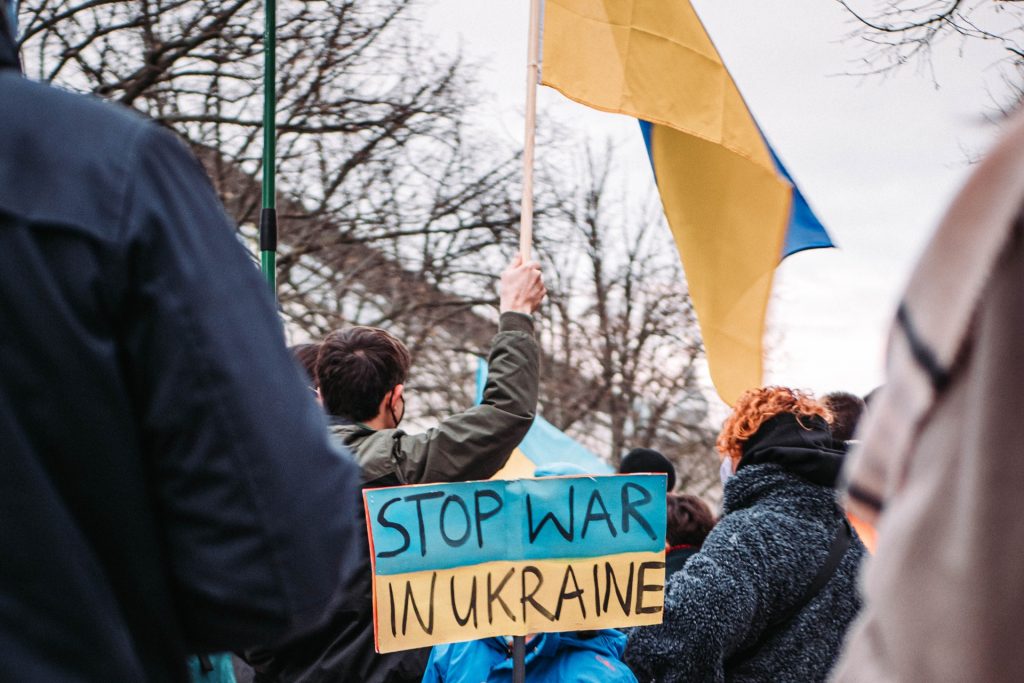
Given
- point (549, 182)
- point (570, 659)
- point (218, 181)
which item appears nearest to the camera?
point (570, 659)

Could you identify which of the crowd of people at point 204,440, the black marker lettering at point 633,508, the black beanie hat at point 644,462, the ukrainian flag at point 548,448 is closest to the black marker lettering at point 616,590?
the black marker lettering at point 633,508

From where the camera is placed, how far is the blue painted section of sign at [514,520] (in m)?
2.84

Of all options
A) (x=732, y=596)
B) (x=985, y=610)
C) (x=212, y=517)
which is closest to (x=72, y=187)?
(x=212, y=517)

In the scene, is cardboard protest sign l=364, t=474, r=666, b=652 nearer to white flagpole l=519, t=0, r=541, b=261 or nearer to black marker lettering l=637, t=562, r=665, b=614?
black marker lettering l=637, t=562, r=665, b=614

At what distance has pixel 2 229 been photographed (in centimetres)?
105

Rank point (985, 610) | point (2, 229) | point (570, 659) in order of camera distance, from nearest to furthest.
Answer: point (985, 610) < point (2, 229) < point (570, 659)

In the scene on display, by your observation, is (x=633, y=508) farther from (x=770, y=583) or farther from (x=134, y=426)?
(x=134, y=426)

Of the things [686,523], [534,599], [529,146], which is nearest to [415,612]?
[534,599]

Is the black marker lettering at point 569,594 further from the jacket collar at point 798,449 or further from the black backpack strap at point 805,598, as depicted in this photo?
the jacket collar at point 798,449

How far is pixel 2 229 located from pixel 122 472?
267 millimetres

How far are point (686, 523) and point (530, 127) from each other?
2083 mm

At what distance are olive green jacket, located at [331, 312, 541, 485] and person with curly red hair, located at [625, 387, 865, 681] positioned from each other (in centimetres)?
65

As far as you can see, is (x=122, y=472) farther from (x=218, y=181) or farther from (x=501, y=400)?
(x=218, y=181)

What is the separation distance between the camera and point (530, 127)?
3379 mm
